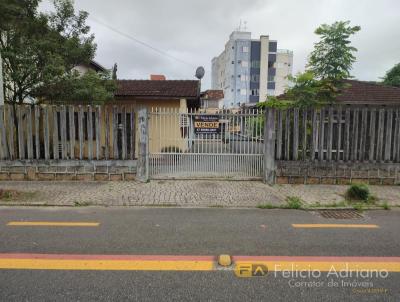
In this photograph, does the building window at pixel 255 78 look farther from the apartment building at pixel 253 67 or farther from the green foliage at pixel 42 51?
the green foliage at pixel 42 51

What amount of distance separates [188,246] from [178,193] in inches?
127

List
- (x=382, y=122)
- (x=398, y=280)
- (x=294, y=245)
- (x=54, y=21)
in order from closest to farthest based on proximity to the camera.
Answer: (x=398, y=280), (x=294, y=245), (x=382, y=122), (x=54, y=21)

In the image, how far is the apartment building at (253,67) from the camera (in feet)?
170

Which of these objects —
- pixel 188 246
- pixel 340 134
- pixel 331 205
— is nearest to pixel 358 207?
pixel 331 205

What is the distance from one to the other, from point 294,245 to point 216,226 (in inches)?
55.2

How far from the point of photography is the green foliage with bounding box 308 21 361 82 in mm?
9078

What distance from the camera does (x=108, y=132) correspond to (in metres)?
Answer: 8.46

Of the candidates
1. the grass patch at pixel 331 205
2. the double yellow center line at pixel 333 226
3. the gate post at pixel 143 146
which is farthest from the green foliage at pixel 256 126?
the double yellow center line at pixel 333 226

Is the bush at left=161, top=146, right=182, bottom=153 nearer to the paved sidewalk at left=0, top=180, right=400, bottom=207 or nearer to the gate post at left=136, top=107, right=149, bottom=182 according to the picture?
the gate post at left=136, top=107, right=149, bottom=182

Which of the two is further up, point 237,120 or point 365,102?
point 365,102

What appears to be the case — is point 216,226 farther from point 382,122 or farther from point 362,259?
point 382,122

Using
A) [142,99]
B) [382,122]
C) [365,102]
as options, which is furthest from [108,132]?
[365,102]

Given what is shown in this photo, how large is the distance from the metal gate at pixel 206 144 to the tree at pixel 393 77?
3050 centimetres

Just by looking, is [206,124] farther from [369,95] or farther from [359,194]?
[369,95]
